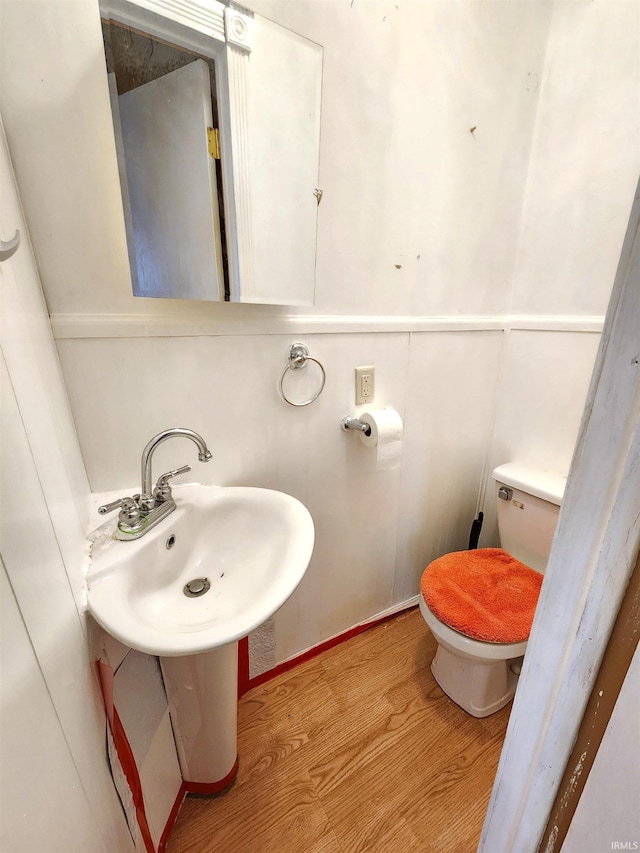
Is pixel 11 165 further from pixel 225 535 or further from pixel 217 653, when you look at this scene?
pixel 217 653

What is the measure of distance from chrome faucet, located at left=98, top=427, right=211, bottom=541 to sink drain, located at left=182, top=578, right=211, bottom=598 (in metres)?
0.18

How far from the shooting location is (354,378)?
1.14 meters

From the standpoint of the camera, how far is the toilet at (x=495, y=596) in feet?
3.40

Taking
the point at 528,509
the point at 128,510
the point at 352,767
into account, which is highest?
the point at 128,510

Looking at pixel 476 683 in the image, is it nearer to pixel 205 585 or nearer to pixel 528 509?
pixel 528 509

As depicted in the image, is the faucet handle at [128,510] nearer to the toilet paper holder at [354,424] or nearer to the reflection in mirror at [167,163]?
the reflection in mirror at [167,163]

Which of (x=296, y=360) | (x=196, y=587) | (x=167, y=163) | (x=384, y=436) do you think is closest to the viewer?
(x=167, y=163)

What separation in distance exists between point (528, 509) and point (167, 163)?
1.47m

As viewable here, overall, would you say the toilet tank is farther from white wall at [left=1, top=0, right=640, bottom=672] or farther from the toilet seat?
the toilet seat

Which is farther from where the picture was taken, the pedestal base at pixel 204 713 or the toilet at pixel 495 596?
the toilet at pixel 495 596

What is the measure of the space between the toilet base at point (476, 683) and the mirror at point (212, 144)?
1298 mm

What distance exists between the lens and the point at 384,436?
1.10 meters

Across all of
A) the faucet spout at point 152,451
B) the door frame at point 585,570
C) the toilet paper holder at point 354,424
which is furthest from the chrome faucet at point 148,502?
the door frame at point 585,570

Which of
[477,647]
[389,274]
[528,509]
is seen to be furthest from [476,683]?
[389,274]
